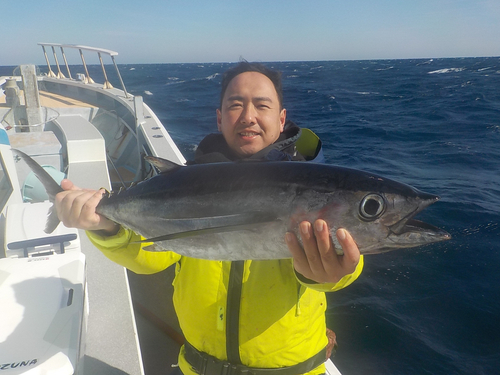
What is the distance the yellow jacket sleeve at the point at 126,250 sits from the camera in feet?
6.50

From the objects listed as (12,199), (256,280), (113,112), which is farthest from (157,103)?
(256,280)

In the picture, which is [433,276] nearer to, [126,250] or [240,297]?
[240,297]

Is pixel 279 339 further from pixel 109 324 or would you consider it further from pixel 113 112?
pixel 113 112

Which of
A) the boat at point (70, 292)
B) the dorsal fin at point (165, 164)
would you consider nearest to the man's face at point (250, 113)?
the dorsal fin at point (165, 164)

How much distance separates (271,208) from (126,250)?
0.98 meters

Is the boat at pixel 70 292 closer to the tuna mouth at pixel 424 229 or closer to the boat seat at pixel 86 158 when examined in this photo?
the boat seat at pixel 86 158

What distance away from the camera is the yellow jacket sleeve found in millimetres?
1980

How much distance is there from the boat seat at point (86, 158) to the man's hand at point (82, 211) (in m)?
2.44

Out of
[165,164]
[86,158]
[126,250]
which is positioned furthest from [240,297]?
[86,158]

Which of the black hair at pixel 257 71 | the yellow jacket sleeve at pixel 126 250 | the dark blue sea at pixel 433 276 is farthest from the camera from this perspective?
the dark blue sea at pixel 433 276

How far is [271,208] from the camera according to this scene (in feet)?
5.00

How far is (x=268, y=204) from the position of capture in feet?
5.02

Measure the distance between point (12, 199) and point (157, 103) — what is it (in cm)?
2605

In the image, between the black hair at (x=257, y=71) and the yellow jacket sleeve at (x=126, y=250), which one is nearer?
the yellow jacket sleeve at (x=126, y=250)
